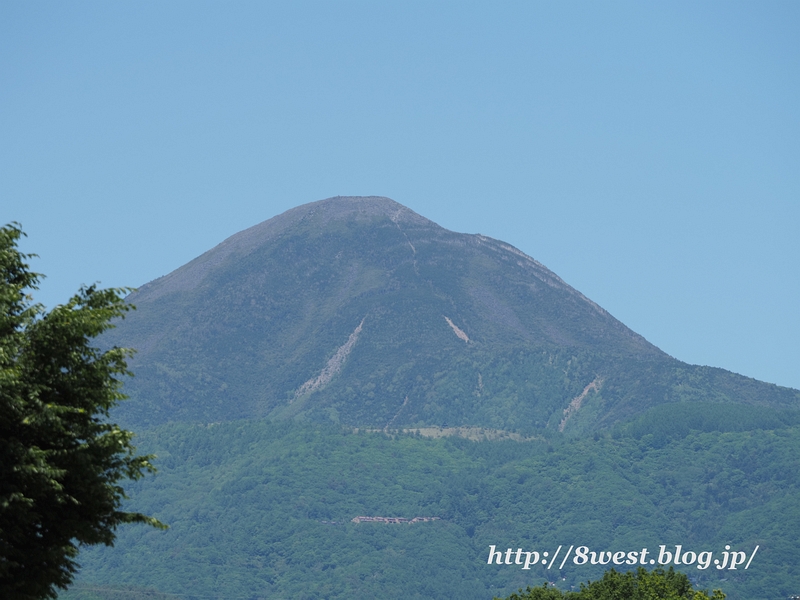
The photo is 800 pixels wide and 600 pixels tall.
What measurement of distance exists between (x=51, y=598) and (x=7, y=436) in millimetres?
5202

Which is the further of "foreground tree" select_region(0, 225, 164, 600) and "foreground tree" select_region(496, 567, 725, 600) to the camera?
"foreground tree" select_region(496, 567, 725, 600)

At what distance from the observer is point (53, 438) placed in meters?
31.2

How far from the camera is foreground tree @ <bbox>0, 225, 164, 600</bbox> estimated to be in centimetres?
2978

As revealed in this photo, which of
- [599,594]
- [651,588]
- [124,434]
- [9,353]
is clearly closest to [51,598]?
[124,434]

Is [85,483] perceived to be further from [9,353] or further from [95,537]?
[9,353]

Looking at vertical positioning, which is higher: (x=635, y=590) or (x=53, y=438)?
(x=53, y=438)

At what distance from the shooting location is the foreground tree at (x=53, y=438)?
97.7 ft

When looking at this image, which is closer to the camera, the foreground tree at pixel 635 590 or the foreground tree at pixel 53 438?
the foreground tree at pixel 53 438

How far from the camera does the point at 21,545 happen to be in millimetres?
31406

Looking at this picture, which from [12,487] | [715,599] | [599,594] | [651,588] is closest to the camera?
[12,487]

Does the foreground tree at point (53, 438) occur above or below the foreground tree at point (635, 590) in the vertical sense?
above

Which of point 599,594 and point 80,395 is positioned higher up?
point 80,395

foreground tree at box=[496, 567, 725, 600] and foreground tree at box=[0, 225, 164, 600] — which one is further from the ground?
foreground tree at box=[0, 225, 164, 600]

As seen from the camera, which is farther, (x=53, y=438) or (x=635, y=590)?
(x=635, y=590)
